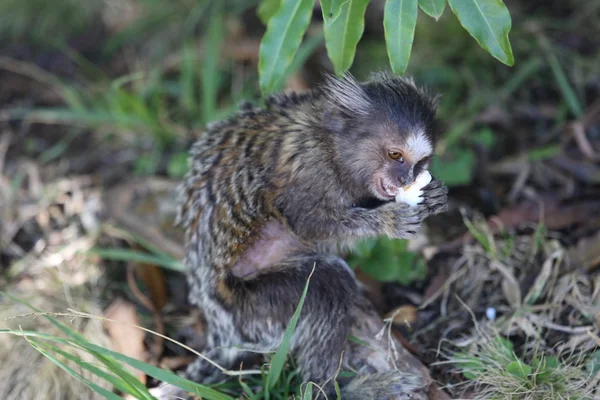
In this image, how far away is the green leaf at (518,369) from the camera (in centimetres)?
309

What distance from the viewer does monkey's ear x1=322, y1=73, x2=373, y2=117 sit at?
10.8 ft

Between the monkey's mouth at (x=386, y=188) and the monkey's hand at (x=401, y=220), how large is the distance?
0.09m

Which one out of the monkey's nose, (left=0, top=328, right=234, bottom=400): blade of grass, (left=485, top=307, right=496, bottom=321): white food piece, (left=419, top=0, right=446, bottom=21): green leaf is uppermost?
(left=419, top=0, right=446, bottom=21): green leaf

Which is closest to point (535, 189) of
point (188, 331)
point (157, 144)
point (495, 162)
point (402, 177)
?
point (495, 162)

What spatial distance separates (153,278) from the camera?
14.6 ft

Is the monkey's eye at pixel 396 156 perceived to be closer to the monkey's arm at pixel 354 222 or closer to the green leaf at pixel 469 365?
the monkey's arm at pixel 354 222

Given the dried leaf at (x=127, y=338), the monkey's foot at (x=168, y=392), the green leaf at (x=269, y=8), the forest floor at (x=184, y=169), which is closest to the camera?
the monkey's foot at (x=168, y=392)

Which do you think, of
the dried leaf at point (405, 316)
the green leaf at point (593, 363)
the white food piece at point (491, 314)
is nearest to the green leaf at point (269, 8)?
the dried leaf at point (405, 316)

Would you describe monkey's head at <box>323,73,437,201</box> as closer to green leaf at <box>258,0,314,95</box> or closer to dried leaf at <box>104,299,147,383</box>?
green leaf at <box>258,0,314,95</box>

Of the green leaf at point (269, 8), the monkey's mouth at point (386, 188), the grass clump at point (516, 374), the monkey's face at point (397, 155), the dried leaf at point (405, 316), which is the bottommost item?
the grass clump at point (516, 374)

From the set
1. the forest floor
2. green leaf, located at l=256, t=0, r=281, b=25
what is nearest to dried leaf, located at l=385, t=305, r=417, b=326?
the forest floor

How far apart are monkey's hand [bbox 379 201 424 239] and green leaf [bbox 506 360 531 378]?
80 cm

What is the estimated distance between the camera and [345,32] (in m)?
3.26

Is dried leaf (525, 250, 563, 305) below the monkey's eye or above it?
below
